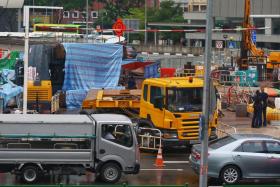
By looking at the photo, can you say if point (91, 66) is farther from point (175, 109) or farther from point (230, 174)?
point (230, 174)

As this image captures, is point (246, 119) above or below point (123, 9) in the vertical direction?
below

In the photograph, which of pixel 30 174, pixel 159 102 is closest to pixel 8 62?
pixel 159 102

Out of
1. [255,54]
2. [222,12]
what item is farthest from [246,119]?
[222,12]

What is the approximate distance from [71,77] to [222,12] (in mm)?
56402

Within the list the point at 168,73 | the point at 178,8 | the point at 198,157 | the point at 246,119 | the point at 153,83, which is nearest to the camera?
the point at 198,157

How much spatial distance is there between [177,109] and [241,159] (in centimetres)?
488

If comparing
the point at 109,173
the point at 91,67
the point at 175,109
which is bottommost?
the point at 109,173

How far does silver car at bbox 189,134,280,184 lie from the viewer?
873 inches

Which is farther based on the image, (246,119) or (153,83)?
(246,119)

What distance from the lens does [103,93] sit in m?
32.4

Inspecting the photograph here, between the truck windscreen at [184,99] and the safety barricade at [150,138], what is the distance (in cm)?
114

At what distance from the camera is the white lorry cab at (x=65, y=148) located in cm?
2170

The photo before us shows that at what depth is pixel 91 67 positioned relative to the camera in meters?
41.3

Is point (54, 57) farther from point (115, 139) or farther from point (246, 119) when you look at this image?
point (115, 139)
